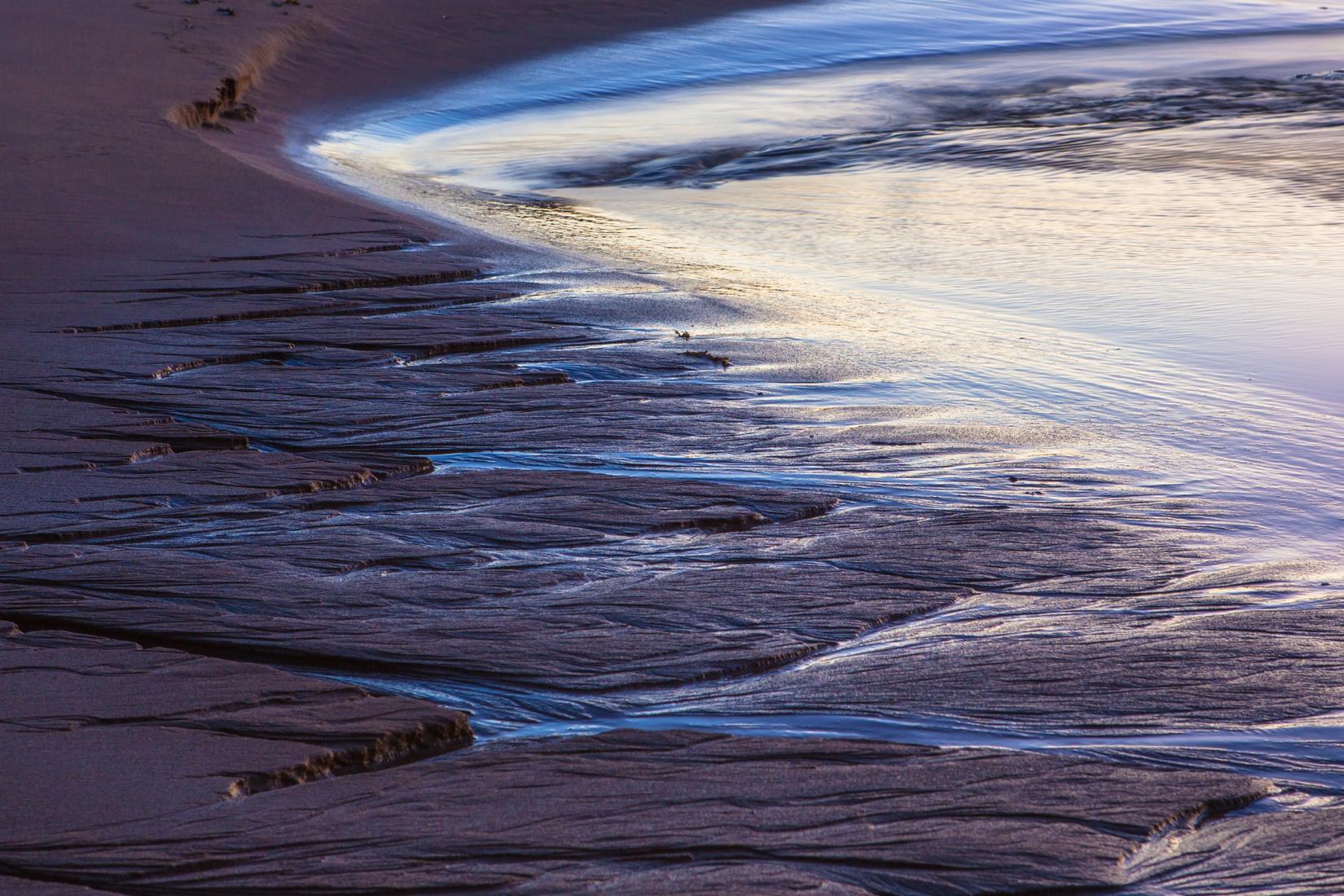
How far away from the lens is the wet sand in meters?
1.95

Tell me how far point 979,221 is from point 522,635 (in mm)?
5394

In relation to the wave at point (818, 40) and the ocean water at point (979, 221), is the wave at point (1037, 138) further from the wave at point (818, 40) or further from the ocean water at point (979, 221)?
the wave at point (818, 40)

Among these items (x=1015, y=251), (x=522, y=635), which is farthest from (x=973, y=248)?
(x=522, y=635)

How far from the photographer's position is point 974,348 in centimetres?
493

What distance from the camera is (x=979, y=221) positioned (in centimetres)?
738

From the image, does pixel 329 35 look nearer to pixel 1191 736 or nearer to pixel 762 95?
pixel 762 95

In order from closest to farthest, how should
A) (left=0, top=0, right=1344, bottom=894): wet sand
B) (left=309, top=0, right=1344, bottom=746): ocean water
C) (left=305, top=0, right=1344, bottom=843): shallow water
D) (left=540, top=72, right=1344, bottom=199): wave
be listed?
(left=0, top=0, right=1344, bottom=894): wet sand → (left=305, top=0, right=1344, bottom=843): shallow water → (left=309, top=0, right=1344, bottom=746): ocean water → (left=540, top=72, right=1344, bottom=199): wave

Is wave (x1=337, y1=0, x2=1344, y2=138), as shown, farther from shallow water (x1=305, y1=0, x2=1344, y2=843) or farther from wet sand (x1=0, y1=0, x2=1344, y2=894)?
wet sand (x1=0, y1=0, x2=1344, y2=894)

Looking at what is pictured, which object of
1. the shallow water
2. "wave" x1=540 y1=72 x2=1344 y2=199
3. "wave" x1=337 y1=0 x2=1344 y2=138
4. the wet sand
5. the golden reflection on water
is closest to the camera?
the wet sand

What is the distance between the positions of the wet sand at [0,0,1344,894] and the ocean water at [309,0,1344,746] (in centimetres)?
14

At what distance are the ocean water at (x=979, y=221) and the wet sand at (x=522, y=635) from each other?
0.46ft

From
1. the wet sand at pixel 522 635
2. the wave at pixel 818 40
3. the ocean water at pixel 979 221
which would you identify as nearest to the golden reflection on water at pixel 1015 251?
the ocean water at pixel 979 221

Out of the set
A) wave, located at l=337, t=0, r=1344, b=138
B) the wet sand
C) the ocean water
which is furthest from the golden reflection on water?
wave, located at l=337, t=0, r=1344, b=138

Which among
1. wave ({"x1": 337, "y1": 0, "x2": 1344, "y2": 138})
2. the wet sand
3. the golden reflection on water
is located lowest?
the wet sand
